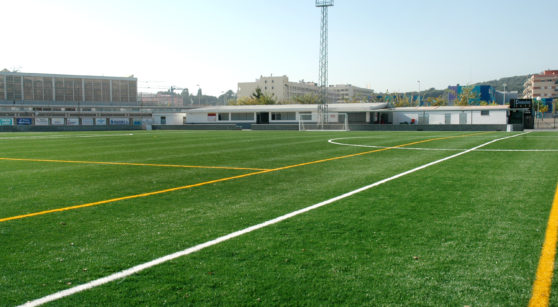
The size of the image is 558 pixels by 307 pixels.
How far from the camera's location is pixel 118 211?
677cm

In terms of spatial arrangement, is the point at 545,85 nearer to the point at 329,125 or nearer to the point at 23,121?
the point at 329,125

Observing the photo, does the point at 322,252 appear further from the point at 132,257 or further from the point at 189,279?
the point at 132,257

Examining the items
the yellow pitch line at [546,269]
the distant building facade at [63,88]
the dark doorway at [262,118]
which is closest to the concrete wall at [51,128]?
the dark doorway at [262,118]

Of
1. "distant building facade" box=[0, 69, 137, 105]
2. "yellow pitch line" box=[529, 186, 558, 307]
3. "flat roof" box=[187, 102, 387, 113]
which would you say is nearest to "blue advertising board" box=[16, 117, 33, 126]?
"flat roof" box=[187, 102, 387, 113]

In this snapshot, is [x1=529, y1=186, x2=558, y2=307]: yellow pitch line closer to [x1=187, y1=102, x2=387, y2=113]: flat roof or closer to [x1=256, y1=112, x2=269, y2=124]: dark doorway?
[x1=187, y1=102, x2=387, y2=113]: flat roof

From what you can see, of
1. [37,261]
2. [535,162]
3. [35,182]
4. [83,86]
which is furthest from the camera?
[83,86]

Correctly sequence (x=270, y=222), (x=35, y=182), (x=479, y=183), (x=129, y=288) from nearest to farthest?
(x=129, y=288)
(x=270, y=222)
(x=479, y=183)
(x=35, y=182)

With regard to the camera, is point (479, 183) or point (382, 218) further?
point (479, 183)

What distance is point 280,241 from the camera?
502 centimetres

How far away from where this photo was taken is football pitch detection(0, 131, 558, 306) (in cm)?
367

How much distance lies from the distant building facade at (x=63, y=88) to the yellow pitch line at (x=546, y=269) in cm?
12911

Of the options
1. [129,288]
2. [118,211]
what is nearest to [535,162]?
[118,211]

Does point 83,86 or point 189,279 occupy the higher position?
point 83,86

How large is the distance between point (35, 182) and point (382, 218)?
25.7 feet
